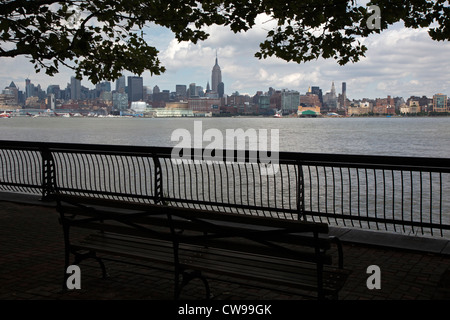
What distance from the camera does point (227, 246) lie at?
15.2 ft

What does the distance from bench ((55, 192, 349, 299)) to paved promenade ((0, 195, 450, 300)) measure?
1.00ft

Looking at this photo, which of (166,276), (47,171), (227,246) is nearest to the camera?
(227,246)

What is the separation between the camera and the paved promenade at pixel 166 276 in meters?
5.41

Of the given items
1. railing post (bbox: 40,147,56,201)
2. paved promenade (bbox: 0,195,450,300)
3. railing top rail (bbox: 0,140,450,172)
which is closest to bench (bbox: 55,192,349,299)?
paved promenade (bbox: 0,195,450,300)

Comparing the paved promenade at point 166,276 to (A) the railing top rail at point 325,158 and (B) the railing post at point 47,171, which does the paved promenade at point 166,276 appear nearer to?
(A) the railing top rail at point 325,158

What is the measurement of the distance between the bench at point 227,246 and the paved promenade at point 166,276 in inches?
12.0

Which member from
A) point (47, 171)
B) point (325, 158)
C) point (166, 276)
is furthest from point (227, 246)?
point (47, 171)

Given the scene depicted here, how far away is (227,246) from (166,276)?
5.73 ft

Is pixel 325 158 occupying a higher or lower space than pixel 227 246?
higher

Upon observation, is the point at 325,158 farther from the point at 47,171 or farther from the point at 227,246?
the point at 47,171

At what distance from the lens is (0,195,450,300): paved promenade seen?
5.41 m

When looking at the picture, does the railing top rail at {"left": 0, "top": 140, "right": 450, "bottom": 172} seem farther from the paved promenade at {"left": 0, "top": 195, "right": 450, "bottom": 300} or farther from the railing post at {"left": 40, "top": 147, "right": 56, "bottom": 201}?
the paved promenade at {"left": 0, "top": 195, "right": 450, "bottom": 300}

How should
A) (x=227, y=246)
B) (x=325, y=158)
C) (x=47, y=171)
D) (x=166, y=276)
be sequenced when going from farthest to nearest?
(x=47, y=171) < (x=325, y=158) < (x=166, y=276) < (x=227, y=246)
